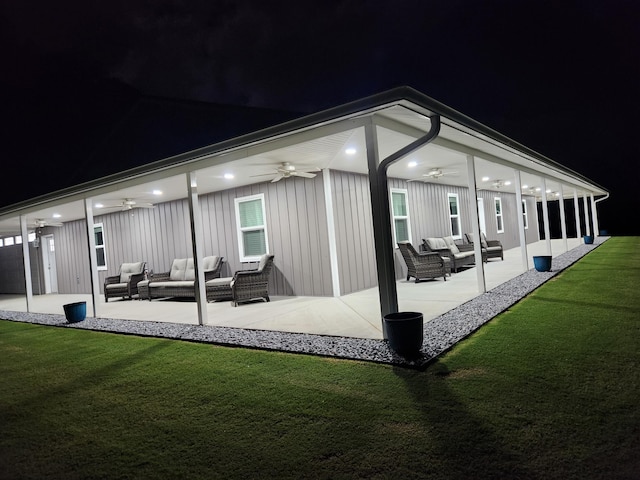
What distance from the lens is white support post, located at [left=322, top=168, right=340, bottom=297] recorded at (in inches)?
298

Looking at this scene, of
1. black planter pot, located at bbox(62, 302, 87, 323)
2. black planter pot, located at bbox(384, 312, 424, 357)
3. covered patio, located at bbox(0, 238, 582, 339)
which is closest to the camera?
black planter pot, located at bbox(384, 312, 424, 357)

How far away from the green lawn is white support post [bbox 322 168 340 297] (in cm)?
360

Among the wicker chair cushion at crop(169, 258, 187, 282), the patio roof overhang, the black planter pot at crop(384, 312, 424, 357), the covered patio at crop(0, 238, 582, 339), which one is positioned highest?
the patio roof overhang

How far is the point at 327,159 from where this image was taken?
6637 mm

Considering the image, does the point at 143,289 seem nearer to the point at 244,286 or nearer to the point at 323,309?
the point at 244,286

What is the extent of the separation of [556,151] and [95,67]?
67.2 meters

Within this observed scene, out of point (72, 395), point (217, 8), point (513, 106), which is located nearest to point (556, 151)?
point (513, 106)

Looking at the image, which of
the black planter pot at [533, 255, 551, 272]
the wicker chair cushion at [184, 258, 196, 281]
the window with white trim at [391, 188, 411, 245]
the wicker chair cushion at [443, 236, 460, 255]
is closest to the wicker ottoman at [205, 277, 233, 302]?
the wicker chair cushion at [184, 258, 196, 281]

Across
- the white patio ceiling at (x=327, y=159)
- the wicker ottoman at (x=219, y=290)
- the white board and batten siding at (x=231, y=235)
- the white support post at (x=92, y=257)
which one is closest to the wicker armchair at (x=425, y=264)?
the white patio ceiling at (x=327, y=159)

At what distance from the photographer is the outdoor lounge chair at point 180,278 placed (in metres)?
8.30

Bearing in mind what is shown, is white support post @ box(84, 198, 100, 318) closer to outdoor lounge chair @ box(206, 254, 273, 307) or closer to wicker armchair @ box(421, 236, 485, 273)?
outdoor lounge chair @ box(206, 254, 273, 307)

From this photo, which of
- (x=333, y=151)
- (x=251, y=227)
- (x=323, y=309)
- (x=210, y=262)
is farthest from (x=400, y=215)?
(x=210, y=262)

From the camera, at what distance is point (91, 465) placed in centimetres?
221

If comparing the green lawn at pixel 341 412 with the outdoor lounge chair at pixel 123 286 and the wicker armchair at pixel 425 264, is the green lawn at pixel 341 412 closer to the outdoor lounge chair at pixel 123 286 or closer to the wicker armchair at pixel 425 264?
the wicker armchair at pixel 425 264
